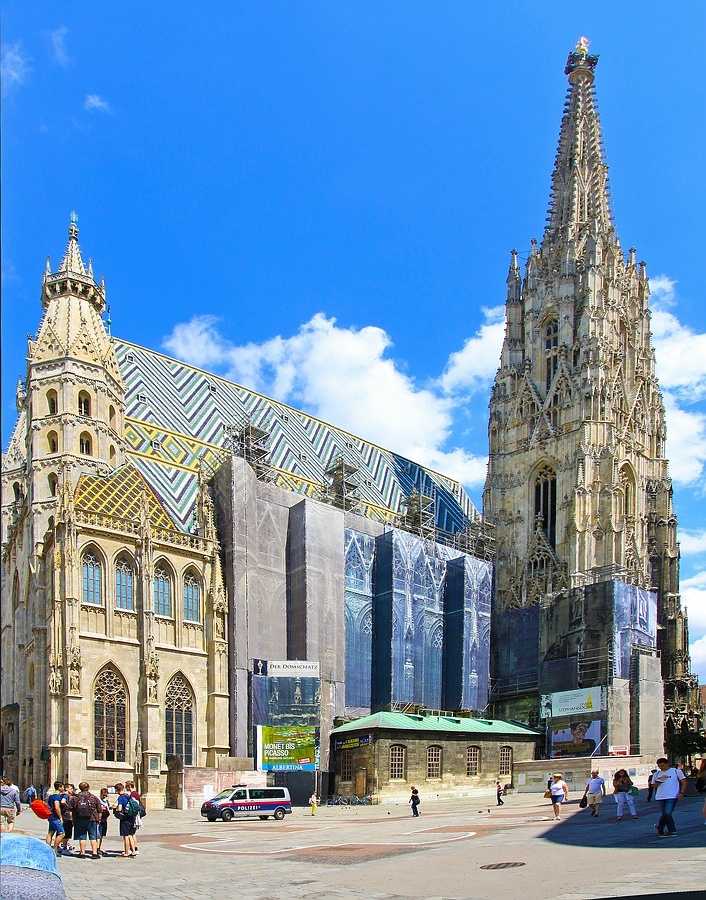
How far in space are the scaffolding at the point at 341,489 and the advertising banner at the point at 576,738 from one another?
1682cm

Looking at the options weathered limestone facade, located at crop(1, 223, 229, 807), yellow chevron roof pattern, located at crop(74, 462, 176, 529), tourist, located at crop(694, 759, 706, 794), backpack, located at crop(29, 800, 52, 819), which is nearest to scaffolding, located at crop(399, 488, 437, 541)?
weathered limestone facade, located at crop(1, 223, 229, 807)

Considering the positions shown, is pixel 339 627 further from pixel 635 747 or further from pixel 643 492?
pixel 643 492

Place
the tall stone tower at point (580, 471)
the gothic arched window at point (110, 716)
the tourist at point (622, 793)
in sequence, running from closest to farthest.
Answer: the tourist at point (622, 793)
the gothic arched window at point (110, 716)
the tall stone tower at point (580, 471)

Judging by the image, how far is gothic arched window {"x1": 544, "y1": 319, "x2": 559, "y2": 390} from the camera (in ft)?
219

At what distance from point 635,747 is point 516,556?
49.9 ft

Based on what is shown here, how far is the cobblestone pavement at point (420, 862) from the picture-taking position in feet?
39.3

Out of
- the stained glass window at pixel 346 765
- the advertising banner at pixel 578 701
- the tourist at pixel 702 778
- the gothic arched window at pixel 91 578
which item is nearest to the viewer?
the tourist at pixel 702 778

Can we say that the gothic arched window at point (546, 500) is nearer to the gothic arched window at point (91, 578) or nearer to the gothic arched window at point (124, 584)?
the gothic arched window at point (124, 584)

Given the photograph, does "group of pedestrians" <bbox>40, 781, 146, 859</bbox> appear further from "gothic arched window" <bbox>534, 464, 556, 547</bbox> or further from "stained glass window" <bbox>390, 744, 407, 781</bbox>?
"gothic arched window" <bbox>534, 464, 556, 547</bbox>

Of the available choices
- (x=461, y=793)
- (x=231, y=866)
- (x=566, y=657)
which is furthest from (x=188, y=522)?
(x=231, y=866)

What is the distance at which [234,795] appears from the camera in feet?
105

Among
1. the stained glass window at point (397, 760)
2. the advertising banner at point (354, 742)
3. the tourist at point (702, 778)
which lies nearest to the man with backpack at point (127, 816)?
the tourist at point (702, 778)

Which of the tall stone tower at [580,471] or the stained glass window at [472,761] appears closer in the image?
the stained glass window at [472,761]

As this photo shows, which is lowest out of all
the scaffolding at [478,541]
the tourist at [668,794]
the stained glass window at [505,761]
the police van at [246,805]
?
the stained glass window at [505,761]
